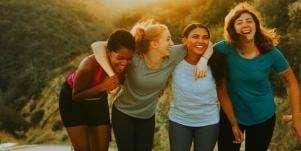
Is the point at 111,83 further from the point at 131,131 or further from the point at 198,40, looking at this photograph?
the point at 198,40

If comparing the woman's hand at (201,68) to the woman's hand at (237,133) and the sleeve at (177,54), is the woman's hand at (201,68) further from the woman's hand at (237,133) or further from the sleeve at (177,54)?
the woman's hand at (237,133)

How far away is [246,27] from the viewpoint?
425 cm

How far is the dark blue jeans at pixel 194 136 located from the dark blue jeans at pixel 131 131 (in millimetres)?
288

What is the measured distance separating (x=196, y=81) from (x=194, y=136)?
1.52 feet

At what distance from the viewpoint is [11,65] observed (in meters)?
30.8

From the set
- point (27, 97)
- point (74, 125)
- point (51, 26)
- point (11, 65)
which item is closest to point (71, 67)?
point (27, 97)

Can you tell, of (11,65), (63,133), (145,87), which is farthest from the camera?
(11,65)

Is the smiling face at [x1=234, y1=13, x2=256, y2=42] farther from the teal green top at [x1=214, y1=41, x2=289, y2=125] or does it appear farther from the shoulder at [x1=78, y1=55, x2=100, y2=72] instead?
the shoulder at [x1=78, y1=55, x2=100, y2=72]

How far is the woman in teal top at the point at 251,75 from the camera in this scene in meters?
4.23

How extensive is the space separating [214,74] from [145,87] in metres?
0.56

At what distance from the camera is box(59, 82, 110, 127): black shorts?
463cm

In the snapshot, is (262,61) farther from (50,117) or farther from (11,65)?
(11,65)

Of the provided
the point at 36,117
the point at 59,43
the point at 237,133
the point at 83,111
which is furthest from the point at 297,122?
the point at 59,43

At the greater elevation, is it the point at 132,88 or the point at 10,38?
the point at 132,88
